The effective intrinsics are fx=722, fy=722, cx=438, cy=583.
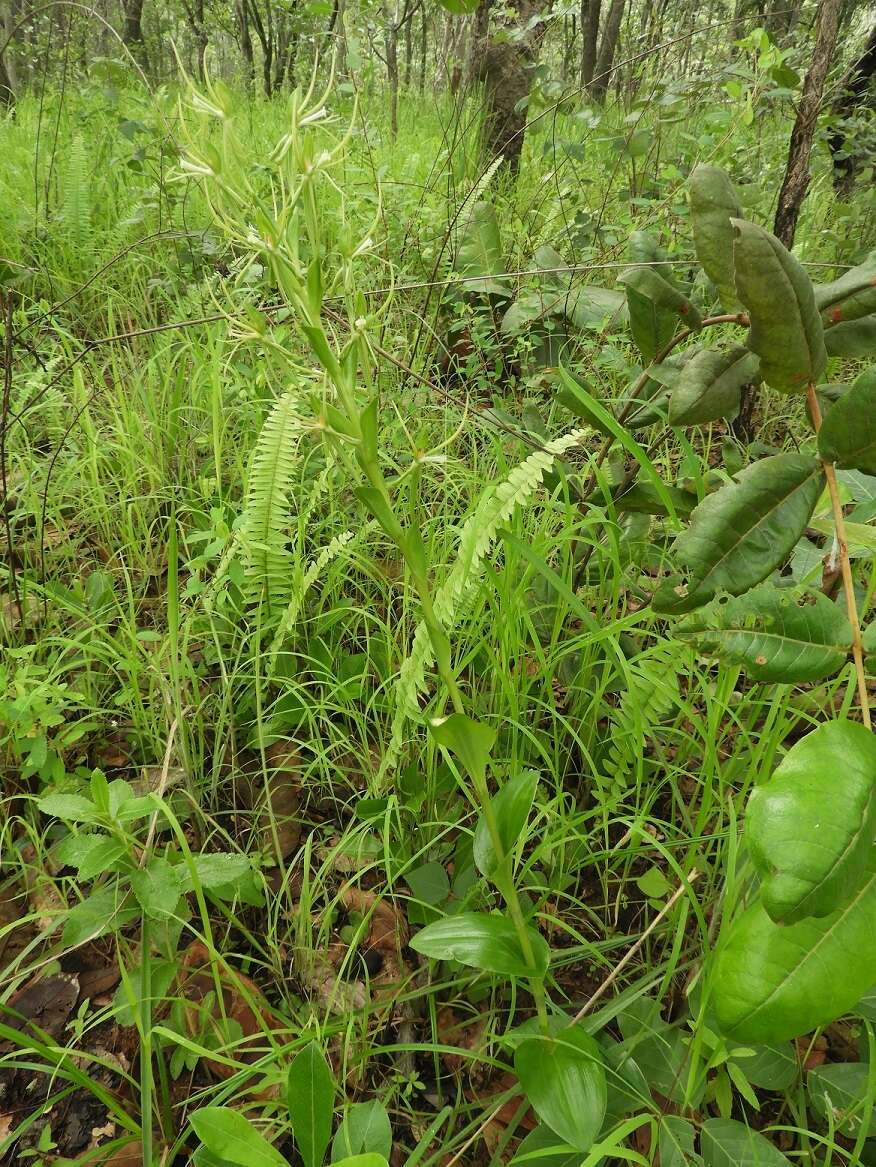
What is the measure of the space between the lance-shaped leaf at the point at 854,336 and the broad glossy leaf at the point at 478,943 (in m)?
0.77

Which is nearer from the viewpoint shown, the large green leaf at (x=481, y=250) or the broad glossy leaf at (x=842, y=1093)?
the broad glossy leaf at (x=842, y=1093)

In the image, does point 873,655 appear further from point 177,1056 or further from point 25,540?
point 25,540

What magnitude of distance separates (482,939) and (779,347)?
0.71 m

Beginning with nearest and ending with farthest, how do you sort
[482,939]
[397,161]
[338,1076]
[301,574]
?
[482,939], [338,1076], [301,574], [397,161]

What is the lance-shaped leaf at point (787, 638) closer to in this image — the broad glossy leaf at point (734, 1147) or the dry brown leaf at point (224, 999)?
the broad glossy leaf at point (734, 1147)

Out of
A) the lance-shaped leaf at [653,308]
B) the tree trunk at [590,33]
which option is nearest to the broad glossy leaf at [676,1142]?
the lance-shaped leaf at [653,308]

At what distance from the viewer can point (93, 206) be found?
3324 mm

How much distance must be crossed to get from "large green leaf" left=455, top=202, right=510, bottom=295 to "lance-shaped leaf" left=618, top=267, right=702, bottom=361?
119 cm

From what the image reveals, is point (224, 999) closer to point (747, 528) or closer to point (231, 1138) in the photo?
point (231, 1138)

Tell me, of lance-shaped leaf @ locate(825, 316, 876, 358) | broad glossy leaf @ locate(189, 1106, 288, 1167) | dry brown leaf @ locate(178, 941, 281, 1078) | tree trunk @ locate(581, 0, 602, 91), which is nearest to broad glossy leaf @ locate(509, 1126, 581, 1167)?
broad glossy leaf @ locate(189, 1106, 288, 1167)

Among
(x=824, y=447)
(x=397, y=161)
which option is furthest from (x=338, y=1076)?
(x=397, y=161)

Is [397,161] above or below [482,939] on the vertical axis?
above

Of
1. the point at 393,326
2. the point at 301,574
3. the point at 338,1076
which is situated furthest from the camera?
the point at 393,326

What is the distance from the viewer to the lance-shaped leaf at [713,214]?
0.83 m
